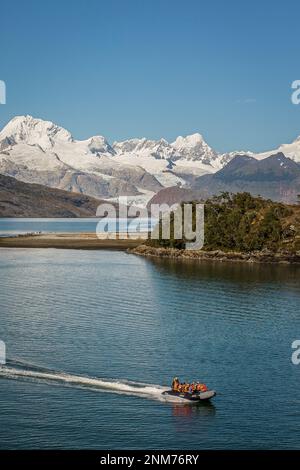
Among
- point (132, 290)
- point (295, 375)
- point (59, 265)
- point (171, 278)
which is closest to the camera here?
point (295, 375)

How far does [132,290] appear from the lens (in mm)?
124125

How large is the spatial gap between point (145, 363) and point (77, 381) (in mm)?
8996

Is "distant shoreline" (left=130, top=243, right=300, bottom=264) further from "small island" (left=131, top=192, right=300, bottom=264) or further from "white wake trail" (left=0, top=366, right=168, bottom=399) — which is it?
"white wake trail" (left=0, top=366, right=168, bottom=399)

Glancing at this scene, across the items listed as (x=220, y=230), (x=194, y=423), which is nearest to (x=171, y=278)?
(x=220, y=230)

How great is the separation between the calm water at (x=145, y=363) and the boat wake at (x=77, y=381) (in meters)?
0.10

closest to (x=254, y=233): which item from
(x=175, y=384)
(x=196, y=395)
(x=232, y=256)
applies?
(x=232, y=256)

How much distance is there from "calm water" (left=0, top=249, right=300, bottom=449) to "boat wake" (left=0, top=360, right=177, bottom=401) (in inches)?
3.7

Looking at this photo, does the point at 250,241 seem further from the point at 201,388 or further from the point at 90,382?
the point at 201,388

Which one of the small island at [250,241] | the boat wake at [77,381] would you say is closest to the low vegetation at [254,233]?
the small island at [250,241]

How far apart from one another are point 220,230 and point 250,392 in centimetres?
13590

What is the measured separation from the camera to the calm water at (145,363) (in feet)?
174

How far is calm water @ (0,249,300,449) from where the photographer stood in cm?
5312

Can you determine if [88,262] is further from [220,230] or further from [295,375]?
[295,375]

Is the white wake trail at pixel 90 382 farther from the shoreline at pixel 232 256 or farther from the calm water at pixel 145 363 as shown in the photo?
the shoreline at pixel 232 256
